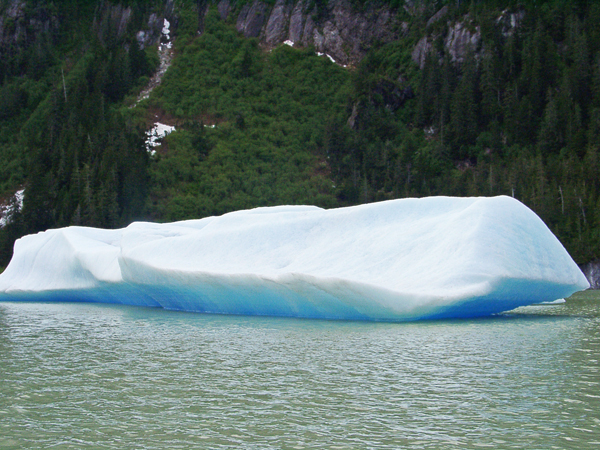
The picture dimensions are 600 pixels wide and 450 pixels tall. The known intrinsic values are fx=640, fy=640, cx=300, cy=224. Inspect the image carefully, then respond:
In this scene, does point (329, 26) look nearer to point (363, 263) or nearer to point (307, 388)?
point (363, 263)

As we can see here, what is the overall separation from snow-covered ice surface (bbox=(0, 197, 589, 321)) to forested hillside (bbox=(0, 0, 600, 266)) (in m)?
32.3

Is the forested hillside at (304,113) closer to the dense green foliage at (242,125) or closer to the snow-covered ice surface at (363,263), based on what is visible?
the dense green foliage at (242,125)

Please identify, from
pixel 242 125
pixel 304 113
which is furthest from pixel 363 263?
pixel 304 113

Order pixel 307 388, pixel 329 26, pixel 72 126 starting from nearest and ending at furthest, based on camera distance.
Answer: pixel 307 388, pixel 72 126, pixel 329 26

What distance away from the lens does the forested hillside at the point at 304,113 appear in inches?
2254

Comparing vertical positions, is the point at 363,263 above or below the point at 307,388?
above

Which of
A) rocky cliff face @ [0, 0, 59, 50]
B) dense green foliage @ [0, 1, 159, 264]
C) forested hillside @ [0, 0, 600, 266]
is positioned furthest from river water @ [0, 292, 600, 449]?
rocky cliff face @ [0, 0, 59, 50]

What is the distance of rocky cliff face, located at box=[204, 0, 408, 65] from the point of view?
88.6m

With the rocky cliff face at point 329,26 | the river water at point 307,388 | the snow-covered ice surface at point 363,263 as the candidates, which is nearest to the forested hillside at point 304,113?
the rocky cliff face at point 329,26

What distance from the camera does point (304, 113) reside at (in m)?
77.8

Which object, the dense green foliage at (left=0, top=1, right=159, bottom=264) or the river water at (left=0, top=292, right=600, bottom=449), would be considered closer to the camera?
the river water at (left=0, top=292, right=600, bottom=449)

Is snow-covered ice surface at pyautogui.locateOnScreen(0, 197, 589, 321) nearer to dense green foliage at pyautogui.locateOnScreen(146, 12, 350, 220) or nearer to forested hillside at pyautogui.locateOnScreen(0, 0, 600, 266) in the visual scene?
forested hillside at pyautogui.locateOnScreen(0, 0, 600, 266)

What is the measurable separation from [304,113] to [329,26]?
60.7 feet

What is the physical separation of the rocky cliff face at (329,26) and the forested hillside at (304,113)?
1.03 feet
